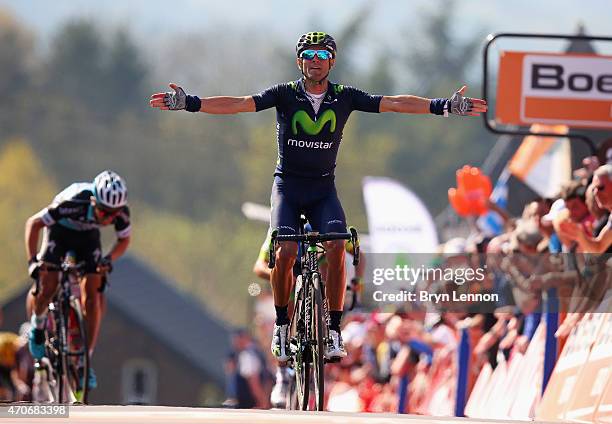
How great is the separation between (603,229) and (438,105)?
1679mm

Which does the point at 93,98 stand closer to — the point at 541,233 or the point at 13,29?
the point at 13,29

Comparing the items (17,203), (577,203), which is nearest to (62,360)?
(577,203)

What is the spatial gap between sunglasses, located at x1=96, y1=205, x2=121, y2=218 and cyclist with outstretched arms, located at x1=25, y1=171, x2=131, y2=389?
1.7 inches

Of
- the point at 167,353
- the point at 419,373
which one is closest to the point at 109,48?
the point at 167,353

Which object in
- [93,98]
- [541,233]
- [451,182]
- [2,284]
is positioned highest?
[93,98]

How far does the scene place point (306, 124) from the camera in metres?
12.6

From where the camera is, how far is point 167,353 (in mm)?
50656

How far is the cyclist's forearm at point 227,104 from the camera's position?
1256cm

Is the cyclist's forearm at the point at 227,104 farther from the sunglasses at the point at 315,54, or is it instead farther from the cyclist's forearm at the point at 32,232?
the cyclist's forearm at the point at 32,232

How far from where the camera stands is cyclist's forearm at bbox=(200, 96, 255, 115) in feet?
41.2

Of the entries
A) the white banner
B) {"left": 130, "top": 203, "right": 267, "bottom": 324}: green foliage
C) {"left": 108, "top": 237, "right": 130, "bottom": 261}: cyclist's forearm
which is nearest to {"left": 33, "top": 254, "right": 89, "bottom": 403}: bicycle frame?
{"left": 108, "top": 237, "right": 130, "bottom": 261}: cyclist's forearm

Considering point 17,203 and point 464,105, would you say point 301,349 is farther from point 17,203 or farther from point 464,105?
point 17,203

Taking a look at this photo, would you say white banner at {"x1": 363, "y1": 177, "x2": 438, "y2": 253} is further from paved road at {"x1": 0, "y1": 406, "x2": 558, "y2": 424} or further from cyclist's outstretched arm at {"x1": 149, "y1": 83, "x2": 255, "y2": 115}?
paved road at {"x1": 0, "y1": 406, "x2": 558, "y2": 424}

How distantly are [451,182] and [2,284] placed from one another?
22.2 meters
